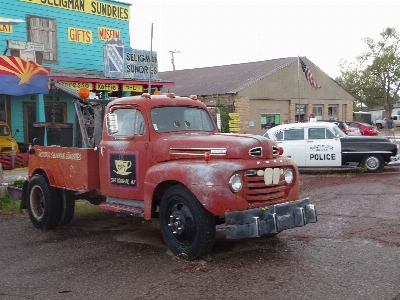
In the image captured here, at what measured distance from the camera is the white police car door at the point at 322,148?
49.1 feet

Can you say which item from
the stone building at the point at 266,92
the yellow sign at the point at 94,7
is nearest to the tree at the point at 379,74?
the stone building at the point at 266,92

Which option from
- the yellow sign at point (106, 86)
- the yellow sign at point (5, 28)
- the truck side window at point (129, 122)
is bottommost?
the truck side window at point (129, 122)

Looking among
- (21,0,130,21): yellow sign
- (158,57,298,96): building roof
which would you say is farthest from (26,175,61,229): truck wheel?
(158,57,298,96): building roof

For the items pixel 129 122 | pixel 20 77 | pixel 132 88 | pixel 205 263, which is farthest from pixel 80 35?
pixel 205 263

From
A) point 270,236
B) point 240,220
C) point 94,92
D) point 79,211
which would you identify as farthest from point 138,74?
point 240,220

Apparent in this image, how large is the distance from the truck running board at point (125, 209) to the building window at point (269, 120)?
21910 millimetres

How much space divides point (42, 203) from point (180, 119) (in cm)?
307

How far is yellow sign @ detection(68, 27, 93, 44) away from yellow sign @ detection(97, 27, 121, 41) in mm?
475

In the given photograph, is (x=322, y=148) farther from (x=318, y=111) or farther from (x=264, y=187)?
(x=318, y=111)

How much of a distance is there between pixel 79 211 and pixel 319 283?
5.95 meters

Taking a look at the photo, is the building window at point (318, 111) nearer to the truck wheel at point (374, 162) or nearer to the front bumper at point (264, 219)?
the truck wheel at point (374, 162)

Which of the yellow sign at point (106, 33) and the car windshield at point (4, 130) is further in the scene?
the yellow sign at point (106, 33)

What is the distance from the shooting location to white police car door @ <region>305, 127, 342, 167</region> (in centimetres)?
1496

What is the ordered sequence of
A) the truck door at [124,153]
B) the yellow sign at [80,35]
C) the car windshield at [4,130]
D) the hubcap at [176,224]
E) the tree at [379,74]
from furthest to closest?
1. the tree at [379,74]
2. the yellow sign at [80,35]
3. the car windshield at [4,130]
4. the truck door at [124,153]
5. the hubcap at [176,224]
